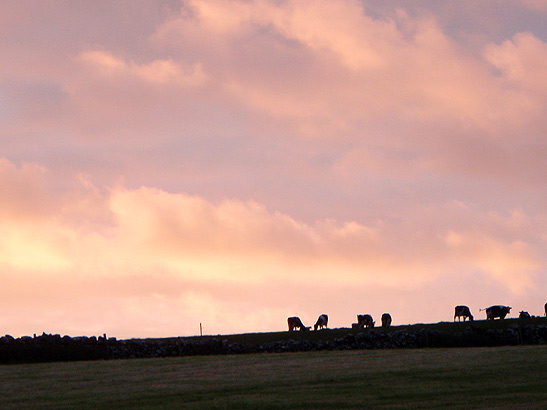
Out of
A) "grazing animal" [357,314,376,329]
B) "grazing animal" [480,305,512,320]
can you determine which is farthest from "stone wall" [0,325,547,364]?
"grazing animal" [357,314,376,329]

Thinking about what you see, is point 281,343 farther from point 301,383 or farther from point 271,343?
point 301,383

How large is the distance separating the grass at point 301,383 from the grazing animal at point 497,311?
3144 cm

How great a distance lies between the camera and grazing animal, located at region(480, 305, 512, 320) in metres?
72.6

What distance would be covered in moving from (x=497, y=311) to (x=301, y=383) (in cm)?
4819

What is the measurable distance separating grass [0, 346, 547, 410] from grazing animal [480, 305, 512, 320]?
3144cm

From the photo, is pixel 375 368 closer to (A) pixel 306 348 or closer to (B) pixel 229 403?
(B) pixel 229 403

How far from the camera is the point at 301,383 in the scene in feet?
95.6

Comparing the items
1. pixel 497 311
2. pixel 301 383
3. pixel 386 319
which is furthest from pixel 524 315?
pixel 301 383

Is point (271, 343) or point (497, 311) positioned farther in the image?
point (497, 311)

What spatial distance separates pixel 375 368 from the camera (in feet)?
112

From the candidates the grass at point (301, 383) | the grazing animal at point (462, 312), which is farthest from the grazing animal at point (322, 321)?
the grass at point (301, 383)

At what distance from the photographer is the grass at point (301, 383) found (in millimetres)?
23766

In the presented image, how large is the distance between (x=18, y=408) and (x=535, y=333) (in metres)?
40.7

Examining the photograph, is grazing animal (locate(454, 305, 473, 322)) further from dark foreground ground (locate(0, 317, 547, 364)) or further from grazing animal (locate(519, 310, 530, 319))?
dark foreground ground (locate(0, 317, 547, 364))
